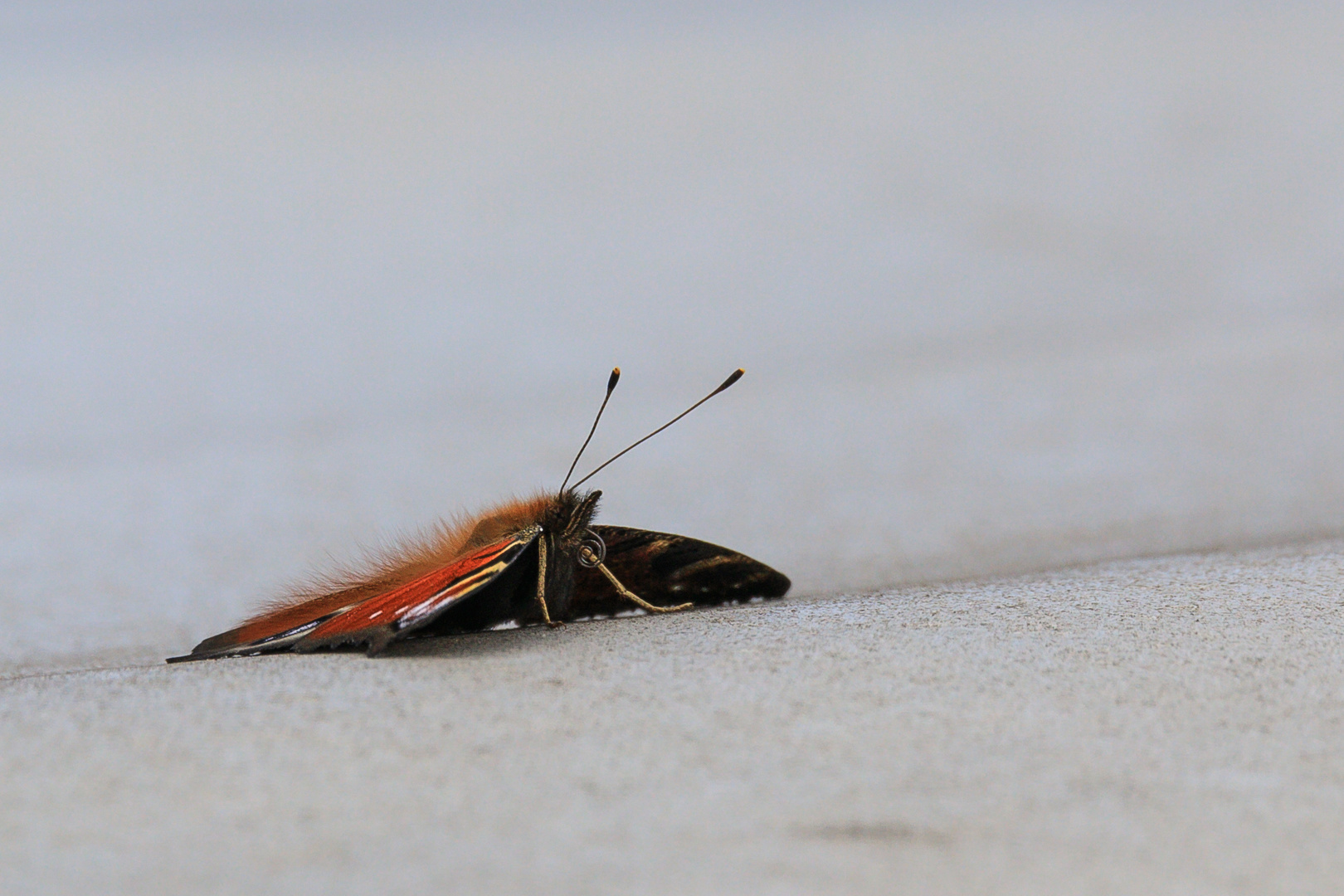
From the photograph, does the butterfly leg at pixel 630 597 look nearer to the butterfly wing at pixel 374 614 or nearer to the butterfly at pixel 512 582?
the butterfly at pixel 512 582

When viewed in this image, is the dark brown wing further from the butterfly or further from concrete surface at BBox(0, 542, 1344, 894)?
concrete surface at BBox(0, 542, 1344, 894)

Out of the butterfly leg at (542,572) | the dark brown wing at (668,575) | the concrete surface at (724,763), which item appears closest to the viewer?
the concrete surface at (724,763)

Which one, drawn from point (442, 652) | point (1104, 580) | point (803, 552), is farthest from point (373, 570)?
point (1104, 580)

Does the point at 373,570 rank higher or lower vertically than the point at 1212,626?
higher

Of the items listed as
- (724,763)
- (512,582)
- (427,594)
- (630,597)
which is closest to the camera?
(724,763)

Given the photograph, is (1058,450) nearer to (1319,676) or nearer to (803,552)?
(803,552)

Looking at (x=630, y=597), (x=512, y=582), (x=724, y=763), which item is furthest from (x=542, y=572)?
(x=724, y=763)

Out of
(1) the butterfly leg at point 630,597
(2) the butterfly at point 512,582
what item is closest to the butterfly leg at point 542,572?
(2) the butterfly at point 512,582

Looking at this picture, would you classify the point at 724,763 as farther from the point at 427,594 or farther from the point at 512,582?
the point at 512,582
